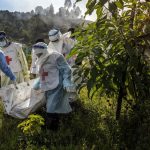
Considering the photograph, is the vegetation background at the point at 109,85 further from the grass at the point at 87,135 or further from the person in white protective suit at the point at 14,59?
the person in white protective suit at the point at 14,59

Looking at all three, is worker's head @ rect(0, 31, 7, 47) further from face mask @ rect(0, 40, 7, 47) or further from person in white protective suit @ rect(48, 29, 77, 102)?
person in white protective suit @ rect(48, 29, 77, 102)

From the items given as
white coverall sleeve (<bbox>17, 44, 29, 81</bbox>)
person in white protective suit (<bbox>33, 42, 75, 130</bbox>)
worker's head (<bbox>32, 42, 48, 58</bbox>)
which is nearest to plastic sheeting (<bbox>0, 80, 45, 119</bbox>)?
person in white protective suit (<bbox>33, 42, 75, 130</bbox>)

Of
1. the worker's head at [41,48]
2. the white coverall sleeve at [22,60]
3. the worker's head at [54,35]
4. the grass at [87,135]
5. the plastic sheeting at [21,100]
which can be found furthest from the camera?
the white coverall sleeve at [22,60]

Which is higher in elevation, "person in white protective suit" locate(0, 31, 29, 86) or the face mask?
the face mask

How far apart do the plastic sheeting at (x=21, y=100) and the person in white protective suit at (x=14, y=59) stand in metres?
1.88

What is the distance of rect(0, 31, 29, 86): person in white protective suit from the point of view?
10586mm

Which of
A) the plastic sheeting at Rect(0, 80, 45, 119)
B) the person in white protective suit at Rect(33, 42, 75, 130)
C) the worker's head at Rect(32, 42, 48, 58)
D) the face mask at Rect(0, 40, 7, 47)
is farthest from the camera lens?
the face mask at Rect(0, 40, 7, 47)

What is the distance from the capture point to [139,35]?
6.32 m

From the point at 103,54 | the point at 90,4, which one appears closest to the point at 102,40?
the point at 103,54

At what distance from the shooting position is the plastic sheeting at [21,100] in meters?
8.32

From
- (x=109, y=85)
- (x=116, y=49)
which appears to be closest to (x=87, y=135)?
(x=109, y=85)

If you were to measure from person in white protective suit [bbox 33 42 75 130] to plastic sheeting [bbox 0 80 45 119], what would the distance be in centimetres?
50

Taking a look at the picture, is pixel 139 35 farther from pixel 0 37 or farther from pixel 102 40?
pixel 0 37

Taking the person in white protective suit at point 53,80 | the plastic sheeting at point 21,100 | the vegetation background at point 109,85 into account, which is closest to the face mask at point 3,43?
the plastic sheeting at point 21,100
